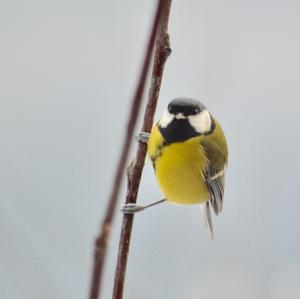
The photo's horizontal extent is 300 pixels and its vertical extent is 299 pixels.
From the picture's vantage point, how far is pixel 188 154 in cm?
89

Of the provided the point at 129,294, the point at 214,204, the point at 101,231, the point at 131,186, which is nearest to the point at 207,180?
the point at 214,204

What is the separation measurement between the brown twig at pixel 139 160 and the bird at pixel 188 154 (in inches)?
17.4

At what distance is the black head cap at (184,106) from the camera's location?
0.83m

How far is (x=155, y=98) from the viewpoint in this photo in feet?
1.19

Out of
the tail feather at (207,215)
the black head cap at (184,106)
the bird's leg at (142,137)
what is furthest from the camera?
the tail feather at (207,215)

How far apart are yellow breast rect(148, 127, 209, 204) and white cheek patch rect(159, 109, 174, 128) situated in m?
0.02

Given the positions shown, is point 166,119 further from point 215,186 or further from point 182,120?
point 215,186

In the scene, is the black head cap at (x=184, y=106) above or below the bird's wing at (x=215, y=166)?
above

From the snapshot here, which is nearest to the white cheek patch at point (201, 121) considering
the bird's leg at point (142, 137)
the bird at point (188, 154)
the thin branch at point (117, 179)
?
the bird at point (188, 154)

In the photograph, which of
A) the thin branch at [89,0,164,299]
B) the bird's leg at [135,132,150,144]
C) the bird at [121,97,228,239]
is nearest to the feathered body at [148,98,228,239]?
the bird at [121,97,228,239]

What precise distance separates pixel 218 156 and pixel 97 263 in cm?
78

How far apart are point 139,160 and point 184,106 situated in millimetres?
450

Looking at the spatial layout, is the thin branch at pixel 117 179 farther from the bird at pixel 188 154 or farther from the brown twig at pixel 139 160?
the bird at pixel 188 154

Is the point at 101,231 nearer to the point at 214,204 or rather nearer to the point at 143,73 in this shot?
the point at 143,73
